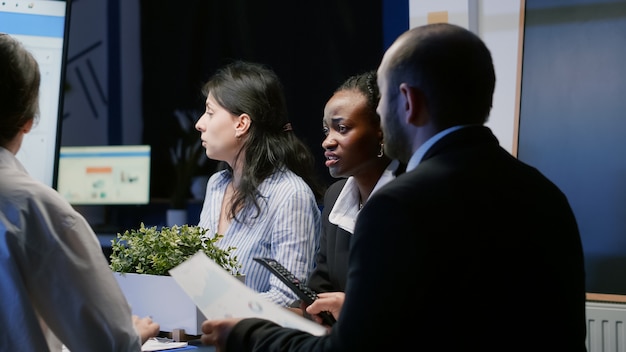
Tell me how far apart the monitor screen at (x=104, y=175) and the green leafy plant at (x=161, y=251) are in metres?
1.94

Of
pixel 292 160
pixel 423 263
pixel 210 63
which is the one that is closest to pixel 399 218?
pixel 423 263

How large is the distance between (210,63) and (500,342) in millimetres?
3338

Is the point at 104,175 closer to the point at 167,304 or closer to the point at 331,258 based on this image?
the point at 331,258

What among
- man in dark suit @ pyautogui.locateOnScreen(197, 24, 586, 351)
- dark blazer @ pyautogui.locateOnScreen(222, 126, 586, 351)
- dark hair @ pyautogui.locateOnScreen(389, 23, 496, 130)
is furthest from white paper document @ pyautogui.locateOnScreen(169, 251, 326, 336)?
dark hair @ pyautogui.locateOnScreen(389, 23, 496, 130)

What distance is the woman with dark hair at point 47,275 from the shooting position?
1.48 meters

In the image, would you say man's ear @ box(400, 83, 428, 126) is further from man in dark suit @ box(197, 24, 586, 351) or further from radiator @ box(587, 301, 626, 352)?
radiator @ box(587, 301, 626, 352)

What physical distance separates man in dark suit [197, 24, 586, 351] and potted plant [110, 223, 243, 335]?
715 mm

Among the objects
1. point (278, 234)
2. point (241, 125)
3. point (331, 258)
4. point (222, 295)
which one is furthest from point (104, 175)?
point (222, 295)

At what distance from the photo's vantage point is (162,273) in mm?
2209

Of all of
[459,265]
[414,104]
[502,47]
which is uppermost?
[502,47]

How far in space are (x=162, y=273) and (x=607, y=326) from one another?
1.84 m

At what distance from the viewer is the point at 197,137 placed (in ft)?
14.9

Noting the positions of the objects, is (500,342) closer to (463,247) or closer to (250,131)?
(463,247)

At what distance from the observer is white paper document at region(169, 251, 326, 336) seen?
59.7 inches
